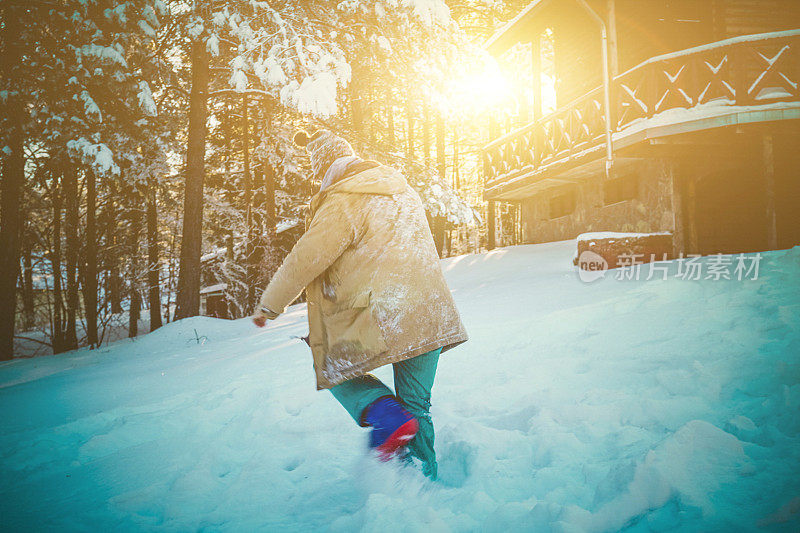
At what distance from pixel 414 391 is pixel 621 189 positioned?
11667mm

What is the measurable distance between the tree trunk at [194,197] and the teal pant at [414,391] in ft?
27.4

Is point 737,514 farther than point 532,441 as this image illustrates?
No

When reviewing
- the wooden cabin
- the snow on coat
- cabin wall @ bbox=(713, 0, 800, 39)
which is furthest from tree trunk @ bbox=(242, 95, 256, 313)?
cabin wall @ bbox=(713, 0, 800, 39)

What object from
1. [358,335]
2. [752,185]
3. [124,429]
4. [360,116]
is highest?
[360,116]

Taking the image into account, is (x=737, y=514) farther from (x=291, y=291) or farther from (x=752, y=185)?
(x=752, y=185)

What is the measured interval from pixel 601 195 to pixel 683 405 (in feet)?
35.5

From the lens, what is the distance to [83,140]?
8.80 m

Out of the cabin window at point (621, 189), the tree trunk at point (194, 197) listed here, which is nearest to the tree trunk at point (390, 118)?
the tree trunk at point (194, 197)

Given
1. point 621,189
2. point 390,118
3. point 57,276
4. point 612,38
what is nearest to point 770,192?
point 621,189

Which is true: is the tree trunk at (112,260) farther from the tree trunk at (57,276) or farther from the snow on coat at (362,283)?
the snow on coat at (362,283)

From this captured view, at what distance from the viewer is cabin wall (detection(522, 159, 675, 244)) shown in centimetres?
1023

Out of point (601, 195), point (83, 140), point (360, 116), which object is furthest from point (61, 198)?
point (601, 195)

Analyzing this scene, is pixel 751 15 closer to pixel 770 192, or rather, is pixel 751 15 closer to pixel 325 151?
pixel 770 192

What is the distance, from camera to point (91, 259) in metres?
12.7
